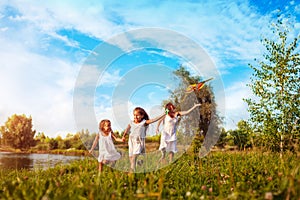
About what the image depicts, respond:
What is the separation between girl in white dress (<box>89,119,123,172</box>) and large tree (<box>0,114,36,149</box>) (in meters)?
16.0

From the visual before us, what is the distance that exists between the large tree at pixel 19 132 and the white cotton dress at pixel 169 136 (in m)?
15.5

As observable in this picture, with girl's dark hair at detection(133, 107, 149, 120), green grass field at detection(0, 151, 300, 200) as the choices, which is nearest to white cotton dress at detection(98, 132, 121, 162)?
girl's dark hair at detection(133, 107, 149, 120)

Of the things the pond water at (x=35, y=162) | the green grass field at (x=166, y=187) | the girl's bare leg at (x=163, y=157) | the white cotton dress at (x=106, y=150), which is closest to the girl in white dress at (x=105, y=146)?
the white cotton dress at (x=106, y=150)

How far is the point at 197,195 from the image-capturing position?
176 inches

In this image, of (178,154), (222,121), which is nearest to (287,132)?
(178,154)

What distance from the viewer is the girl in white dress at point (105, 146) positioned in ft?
26.1

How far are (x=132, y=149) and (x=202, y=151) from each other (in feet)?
15.5

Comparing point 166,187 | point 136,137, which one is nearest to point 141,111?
point 136,137

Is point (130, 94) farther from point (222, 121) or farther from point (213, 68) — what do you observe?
point (222, 121)

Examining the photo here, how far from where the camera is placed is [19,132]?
22047 millimetres

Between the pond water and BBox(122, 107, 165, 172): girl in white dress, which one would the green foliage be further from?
the pond water

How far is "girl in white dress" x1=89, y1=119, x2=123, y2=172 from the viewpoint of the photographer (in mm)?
7965

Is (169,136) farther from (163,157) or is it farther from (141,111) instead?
(141,111)

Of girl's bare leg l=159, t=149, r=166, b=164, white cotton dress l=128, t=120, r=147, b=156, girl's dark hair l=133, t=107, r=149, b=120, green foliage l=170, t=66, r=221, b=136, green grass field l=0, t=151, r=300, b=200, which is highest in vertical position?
green foliage l=170, t=66, r=221, b=136
